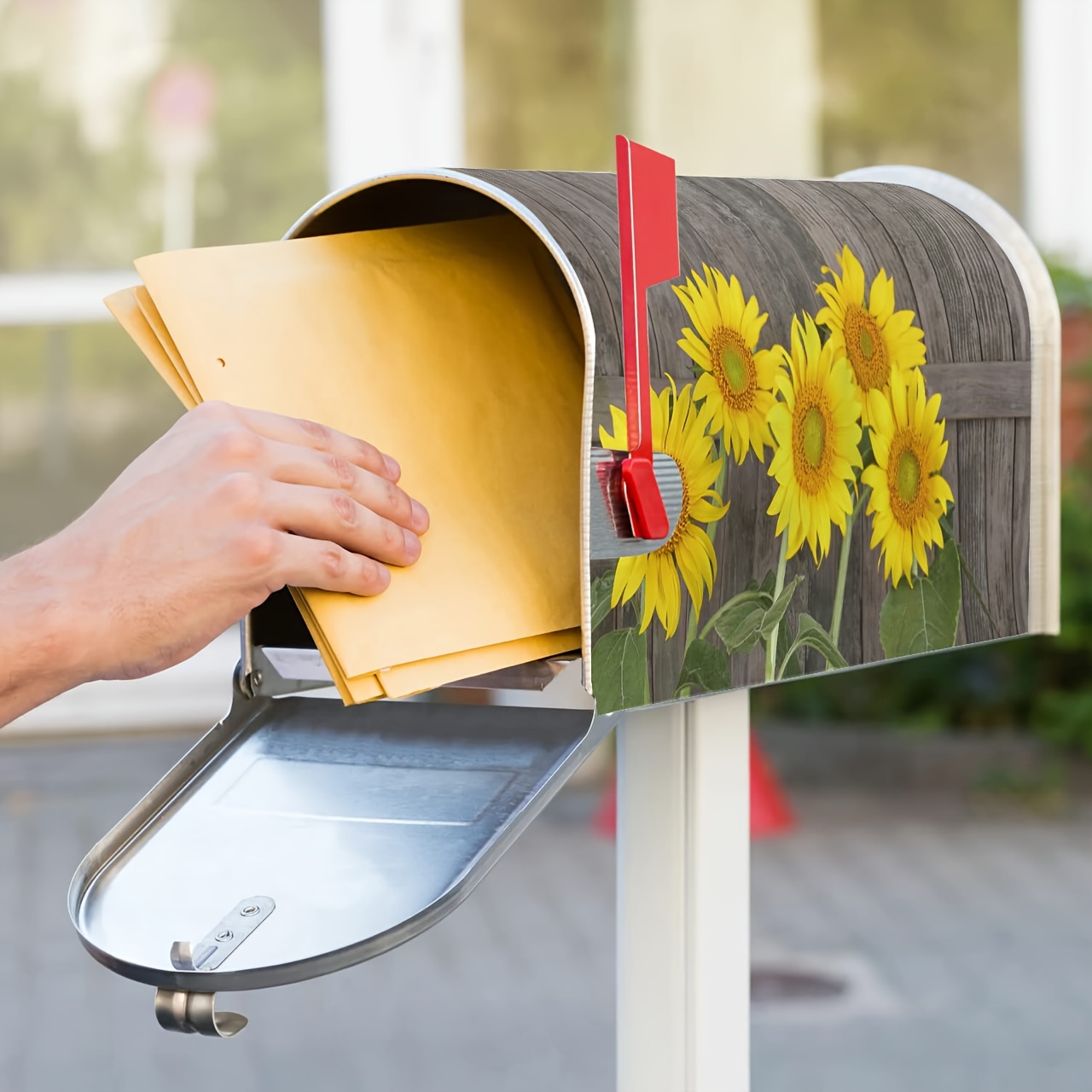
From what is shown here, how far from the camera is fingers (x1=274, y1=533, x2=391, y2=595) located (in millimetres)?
828

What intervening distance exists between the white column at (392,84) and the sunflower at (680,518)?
3745 mm

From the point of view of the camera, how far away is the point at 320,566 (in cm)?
83

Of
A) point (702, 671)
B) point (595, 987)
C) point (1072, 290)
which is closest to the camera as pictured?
point (702, 671)

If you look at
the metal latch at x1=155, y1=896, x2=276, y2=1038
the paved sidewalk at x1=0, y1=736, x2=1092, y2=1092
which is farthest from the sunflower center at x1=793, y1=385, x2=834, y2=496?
the paved sidewalk at x1=0, y1=736, x2=1092, y2=1092

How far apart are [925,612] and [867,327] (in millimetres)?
216

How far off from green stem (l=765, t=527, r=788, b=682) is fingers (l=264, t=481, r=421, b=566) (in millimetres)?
272

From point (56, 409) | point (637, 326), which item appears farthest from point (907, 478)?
point (56, 409)

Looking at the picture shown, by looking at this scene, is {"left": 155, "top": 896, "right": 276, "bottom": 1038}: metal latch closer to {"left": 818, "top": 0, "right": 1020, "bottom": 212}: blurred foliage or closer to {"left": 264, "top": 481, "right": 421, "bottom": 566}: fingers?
{"left": 264, "top": 481, "right": 421, "bottom": 566}: fingers

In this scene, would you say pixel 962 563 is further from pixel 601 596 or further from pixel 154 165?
pixel 154 165

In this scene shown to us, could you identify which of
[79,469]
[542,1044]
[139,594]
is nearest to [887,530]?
[139,594]

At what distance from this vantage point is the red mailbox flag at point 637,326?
85 centimetres

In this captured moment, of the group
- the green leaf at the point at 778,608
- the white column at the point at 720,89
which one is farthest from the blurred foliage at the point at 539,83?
the green leaf at the point at 778,608

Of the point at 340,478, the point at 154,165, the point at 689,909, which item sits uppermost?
the point at 154,165

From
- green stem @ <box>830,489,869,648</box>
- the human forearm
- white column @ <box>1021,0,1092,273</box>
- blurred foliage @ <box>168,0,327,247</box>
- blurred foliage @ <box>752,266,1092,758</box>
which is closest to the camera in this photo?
the human forearm
